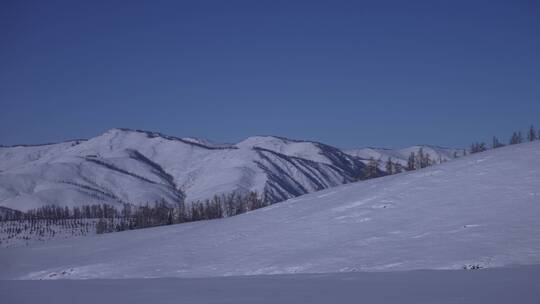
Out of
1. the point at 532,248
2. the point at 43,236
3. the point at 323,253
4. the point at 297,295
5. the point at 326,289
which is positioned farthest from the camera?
the point at 43,236

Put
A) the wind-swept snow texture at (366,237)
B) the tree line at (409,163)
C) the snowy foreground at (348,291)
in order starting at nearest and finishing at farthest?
the snowy foreground at (348,291)
the wind-swept snow texture at (366,237)
the tree line at (409,163)

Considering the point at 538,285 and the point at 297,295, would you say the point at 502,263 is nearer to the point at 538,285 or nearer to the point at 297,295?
the point at 538,285

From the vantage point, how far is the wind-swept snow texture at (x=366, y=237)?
112 ft

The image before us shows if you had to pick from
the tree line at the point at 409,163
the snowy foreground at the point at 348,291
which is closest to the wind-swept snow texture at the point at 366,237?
the snowy foreground at the point at 348,291

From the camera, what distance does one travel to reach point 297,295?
2103 cm

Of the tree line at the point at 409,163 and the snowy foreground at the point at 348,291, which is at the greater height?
the tree line at the point at 409,163

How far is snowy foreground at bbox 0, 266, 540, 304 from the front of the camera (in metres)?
18.6

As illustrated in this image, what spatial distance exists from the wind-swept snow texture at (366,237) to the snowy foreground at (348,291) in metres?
4.82

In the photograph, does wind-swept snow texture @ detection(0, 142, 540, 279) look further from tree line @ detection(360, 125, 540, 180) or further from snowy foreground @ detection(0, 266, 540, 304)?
tree line @ detection(360, 125, 540, 180)

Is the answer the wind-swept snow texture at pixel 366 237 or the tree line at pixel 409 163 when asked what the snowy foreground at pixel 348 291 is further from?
the tree line at pixel 409 163

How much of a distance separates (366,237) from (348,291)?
67.7ft

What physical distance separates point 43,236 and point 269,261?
561 feet

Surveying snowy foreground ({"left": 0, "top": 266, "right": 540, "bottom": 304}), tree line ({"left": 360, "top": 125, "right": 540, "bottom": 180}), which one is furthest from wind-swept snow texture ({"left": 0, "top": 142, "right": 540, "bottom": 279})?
tree line ({"left": 360, "top": 125, "right": 540, "bottom": 180})

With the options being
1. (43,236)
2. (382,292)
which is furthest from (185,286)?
(43,236)
